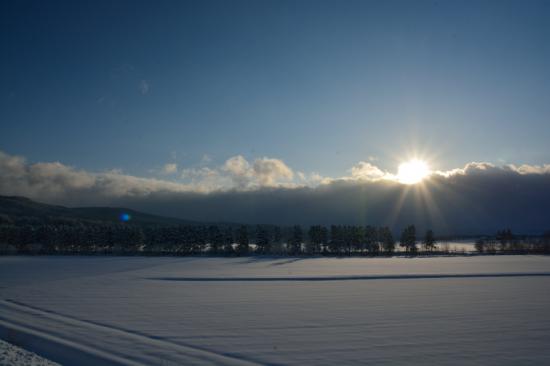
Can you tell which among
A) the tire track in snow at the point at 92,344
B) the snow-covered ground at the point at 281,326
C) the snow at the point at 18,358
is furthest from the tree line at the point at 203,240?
the snow at the point at 18,358

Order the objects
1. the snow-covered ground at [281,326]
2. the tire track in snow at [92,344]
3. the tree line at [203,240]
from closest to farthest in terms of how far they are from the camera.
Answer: the tire track in snow at [92,344]
the snow-covered ground at [281,326]
the tree line at [203,240]

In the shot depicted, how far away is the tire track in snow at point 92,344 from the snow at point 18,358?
940 millimetres

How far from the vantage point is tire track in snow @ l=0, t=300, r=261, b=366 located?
1362 centimetres

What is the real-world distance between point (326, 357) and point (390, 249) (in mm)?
109090

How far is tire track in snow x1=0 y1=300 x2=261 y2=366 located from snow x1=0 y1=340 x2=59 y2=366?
3.08 feet

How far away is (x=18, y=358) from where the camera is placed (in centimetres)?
1273

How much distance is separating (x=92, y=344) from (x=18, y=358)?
3.24 metres

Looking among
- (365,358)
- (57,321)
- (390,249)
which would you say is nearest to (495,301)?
(365,358)

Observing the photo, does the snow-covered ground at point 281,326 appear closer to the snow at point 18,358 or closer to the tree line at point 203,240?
the snow at point 18,358

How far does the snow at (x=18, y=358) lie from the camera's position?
12.2 meters

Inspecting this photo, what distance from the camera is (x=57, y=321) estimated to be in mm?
19828

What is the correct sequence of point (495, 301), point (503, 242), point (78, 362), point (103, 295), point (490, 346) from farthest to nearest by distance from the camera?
point (503, 242)
point (103, 295)
point (495, 301)
point (490, 346)
point (78, 362)

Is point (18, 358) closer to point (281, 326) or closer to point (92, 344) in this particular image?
point (92, 344)

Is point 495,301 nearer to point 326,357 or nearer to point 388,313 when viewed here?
point 388,313
